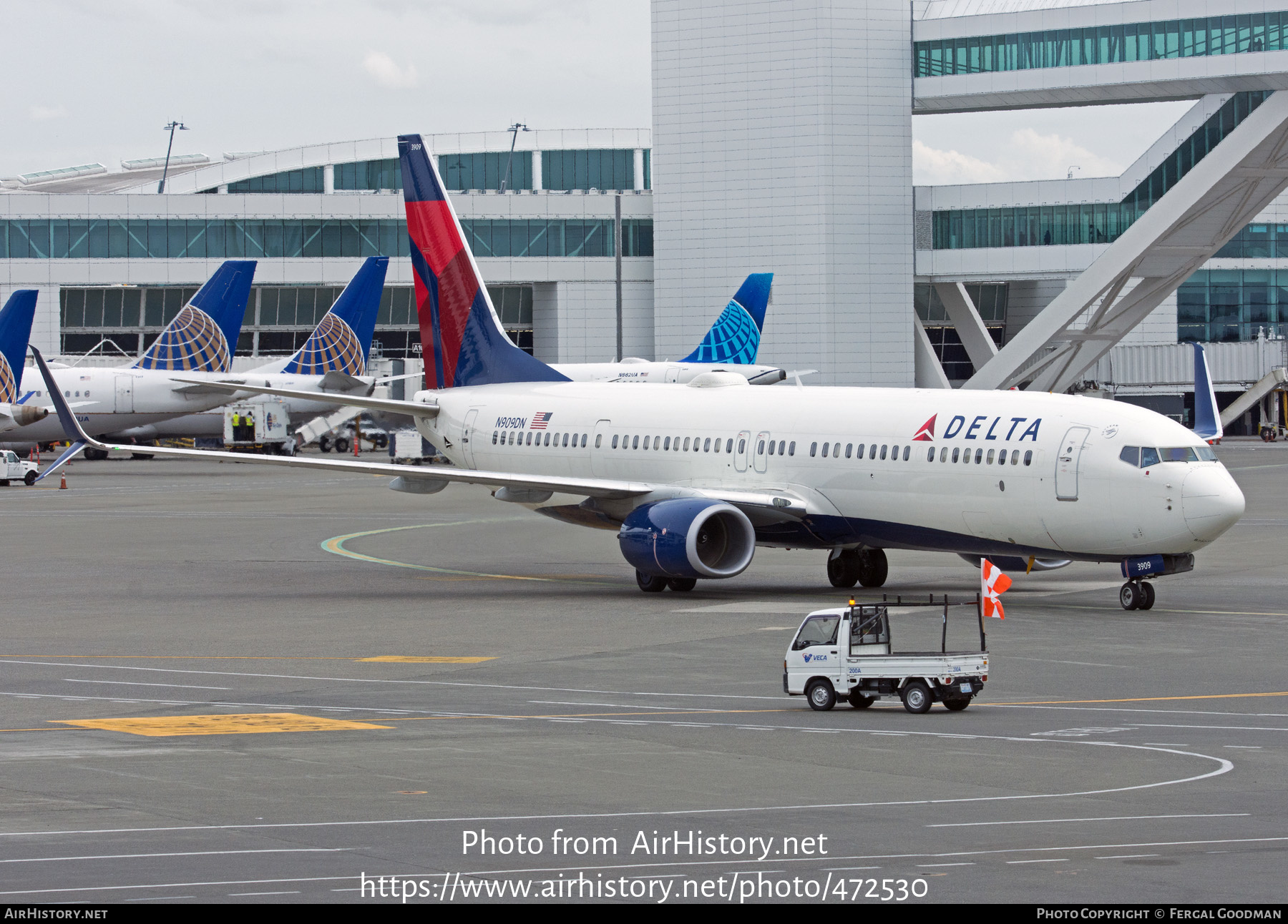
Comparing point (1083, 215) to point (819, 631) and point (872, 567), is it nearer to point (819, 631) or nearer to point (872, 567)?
point (872, 567)

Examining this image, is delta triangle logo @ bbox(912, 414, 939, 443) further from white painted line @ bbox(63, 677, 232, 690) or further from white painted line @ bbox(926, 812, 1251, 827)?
white painted line @ bbox(926, 812, 1251, 827)

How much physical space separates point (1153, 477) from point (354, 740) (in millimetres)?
16544

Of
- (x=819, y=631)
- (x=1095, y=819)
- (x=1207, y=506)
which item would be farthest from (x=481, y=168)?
(x=1095, y=819)

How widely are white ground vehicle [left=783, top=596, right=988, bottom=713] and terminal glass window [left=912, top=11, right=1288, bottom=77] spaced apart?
7783 centimetres

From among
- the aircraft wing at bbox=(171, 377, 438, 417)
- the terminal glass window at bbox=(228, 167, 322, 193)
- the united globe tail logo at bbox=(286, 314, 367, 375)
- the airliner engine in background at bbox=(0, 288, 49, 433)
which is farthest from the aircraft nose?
the terminal glass window at bbox=(228, 167, 322, 193)

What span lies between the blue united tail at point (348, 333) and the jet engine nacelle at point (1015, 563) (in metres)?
58.2

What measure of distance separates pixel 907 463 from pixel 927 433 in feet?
2.20

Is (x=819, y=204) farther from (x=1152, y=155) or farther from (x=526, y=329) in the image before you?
(x=526, y=329)

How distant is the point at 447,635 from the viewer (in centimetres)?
2869

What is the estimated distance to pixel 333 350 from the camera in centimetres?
8994

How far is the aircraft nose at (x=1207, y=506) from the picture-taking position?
2950 centimetres

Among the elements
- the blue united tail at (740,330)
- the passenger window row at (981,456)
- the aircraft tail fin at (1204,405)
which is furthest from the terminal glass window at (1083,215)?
the passenger window row at (981,456)

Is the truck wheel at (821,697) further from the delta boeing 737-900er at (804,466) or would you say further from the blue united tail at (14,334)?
the blue united tail at (14,334)

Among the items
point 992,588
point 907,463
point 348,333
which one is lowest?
point 992,588
